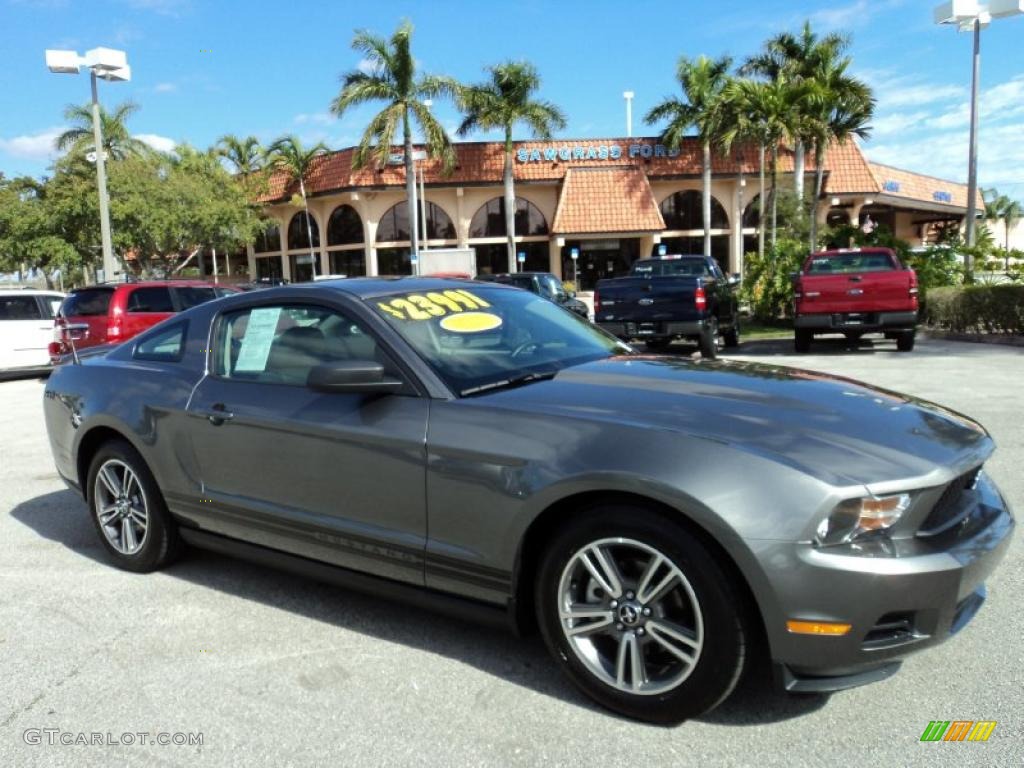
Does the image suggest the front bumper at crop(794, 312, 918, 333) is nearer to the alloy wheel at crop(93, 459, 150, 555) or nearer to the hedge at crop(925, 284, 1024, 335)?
the hedge at crop(925, 284, 1024, 335)

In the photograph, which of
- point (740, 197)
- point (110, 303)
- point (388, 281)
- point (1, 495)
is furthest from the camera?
point (740, 197)

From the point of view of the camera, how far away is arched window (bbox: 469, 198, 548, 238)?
4128 cm

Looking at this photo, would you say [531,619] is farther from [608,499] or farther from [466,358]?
[466,358]

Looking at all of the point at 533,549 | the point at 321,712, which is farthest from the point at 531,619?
the point at 321,712

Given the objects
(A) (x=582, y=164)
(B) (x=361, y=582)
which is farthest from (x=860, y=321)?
(A) (x=582, y=164)

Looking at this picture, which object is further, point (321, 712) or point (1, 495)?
point (1, 495)

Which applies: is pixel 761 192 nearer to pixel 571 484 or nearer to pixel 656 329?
pixel 656 329

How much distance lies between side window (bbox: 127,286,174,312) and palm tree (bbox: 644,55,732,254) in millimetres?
28305

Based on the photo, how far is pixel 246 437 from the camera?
3.78 meters

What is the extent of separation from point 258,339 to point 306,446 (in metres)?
0.76

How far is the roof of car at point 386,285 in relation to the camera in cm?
383

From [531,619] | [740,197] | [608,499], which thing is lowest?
[531,619]

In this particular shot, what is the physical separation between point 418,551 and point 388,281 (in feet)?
5.10

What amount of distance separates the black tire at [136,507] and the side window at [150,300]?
31.4 feet
